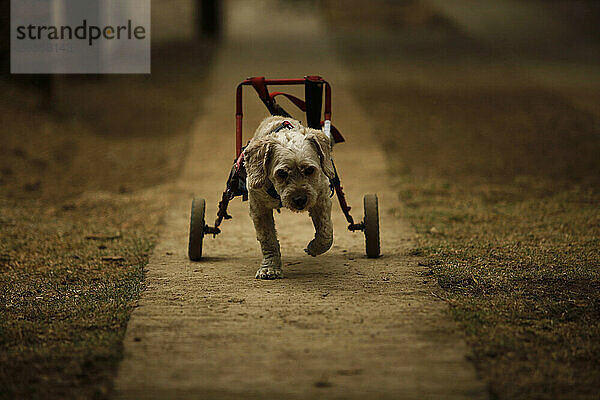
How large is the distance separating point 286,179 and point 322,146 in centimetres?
40

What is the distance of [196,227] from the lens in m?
6.43

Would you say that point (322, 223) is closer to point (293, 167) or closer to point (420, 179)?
point (293, 167)

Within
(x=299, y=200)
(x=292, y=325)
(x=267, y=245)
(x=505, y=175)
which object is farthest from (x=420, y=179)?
(x=292, y=325)

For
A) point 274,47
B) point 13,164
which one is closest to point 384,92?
point 274,47

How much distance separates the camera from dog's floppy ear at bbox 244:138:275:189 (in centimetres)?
555

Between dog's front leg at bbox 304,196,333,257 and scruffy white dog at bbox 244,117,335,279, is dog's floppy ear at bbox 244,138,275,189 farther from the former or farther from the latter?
dog's front leg at bbox 304,196,333,257

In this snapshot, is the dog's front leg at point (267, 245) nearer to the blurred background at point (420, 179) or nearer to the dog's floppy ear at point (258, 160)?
the dog's floppy ear at point (258, 160)

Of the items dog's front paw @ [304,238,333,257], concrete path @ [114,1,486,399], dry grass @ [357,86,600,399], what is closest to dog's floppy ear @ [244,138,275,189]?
dog's front paw @ [304,238,333,257]

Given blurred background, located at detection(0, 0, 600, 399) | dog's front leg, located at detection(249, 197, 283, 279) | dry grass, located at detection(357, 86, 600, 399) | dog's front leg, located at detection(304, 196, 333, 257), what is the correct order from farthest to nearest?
dog's front leg, located at detection(249, 197, 283, 279) → dog's front leg, located at detection(304, 196, 333, 257) → blurred background, located at detection(0, 0, 600, 399) → dry grass, located at detection(357, 86, 600, 399)

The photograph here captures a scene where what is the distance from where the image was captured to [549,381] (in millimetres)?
3824

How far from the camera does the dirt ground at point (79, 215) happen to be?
4.27 m

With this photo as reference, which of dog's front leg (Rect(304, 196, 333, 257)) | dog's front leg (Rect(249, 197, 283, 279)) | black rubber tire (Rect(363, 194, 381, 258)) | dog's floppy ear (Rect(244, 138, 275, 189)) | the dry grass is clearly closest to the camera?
the dry grass

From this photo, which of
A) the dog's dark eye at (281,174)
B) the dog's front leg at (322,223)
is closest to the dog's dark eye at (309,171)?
the dog's dark eye at (281,174)

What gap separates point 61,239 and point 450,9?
26445 mm
